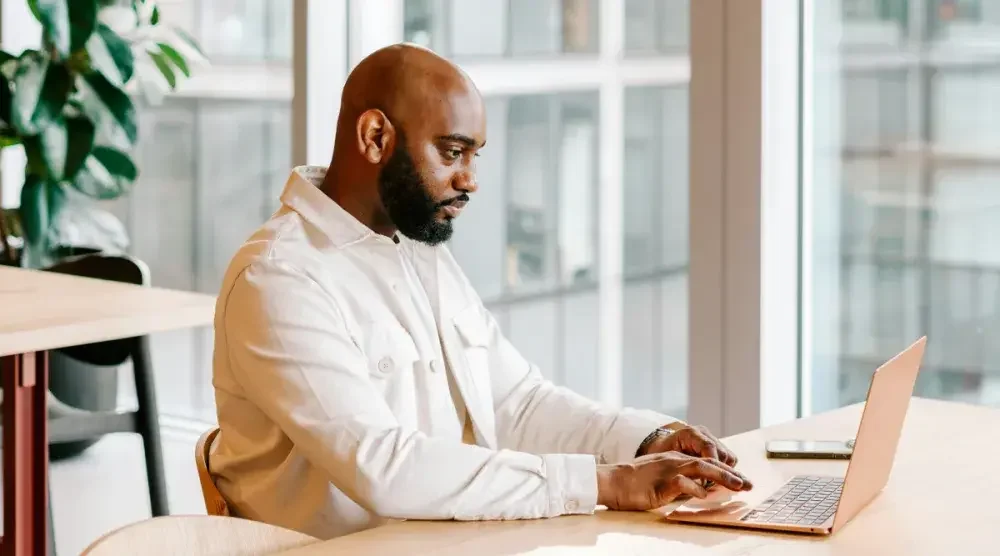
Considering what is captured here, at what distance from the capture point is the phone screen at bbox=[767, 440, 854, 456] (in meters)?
1.89

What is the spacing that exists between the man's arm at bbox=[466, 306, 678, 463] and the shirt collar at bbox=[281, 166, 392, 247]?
312 mm

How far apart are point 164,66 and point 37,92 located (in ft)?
1.25

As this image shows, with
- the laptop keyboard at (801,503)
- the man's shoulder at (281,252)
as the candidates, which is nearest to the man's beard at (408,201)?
the man's shoulder at (281,252)

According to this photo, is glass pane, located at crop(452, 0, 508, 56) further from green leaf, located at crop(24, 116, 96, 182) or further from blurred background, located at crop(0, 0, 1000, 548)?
green leaf, located at crop(24, 116, 96, 182)

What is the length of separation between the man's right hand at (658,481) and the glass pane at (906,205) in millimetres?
1240

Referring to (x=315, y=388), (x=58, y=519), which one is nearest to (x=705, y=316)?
(x=315, y=388)

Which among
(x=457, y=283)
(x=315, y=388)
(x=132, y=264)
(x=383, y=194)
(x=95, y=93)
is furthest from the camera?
(x=95, y=93)

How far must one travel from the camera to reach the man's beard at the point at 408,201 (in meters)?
1.86

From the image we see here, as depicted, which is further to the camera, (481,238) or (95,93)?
(95,93)

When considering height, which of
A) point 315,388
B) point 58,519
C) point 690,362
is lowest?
point 58,519

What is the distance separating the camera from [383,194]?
1.90 m

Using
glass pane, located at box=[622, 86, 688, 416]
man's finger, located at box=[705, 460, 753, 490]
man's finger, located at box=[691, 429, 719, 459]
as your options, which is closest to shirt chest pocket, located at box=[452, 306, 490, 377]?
man's finger, located at box=[691, 429, 719, 459]

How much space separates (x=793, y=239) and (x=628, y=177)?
54 centimetres

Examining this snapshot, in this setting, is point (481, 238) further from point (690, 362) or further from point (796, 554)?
point (796, 554)
